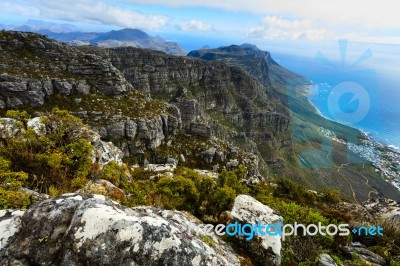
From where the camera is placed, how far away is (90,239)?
6.11 metres

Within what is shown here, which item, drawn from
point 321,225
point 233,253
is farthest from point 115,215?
point 321,225

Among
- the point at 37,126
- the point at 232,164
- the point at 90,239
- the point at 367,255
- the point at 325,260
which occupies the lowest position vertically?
the point at 232,164

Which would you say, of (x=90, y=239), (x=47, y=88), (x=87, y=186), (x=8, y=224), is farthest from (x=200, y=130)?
(x=90, y=239)

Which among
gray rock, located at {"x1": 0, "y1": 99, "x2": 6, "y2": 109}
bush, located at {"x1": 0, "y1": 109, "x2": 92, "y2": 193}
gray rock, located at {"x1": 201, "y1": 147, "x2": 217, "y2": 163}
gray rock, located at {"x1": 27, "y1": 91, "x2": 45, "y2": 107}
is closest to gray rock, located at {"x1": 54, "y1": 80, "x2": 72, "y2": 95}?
gray rock, located at {"x1": 27, "y1": 91, "x2": 45, "y2": 107}

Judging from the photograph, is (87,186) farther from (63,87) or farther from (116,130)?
(63,87)

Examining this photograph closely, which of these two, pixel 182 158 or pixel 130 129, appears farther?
pixel 182 158

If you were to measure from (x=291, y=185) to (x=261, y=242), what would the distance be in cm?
2540

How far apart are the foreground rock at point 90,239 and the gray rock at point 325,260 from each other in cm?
594

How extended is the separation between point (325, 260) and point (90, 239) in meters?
9.21

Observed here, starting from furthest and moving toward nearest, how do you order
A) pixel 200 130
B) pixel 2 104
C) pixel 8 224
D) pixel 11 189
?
pixel 200 130
pixel 2 104
pixel 11 189
pixel 8 224

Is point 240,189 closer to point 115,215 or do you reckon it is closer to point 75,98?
point 115,215

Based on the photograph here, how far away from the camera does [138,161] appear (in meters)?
76.7

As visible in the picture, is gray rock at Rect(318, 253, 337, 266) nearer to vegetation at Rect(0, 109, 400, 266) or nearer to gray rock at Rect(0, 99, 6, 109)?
vegetation at Rect(0, 109, 400, 266)

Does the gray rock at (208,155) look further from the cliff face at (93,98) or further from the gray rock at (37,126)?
the gray rock at (37,126)
